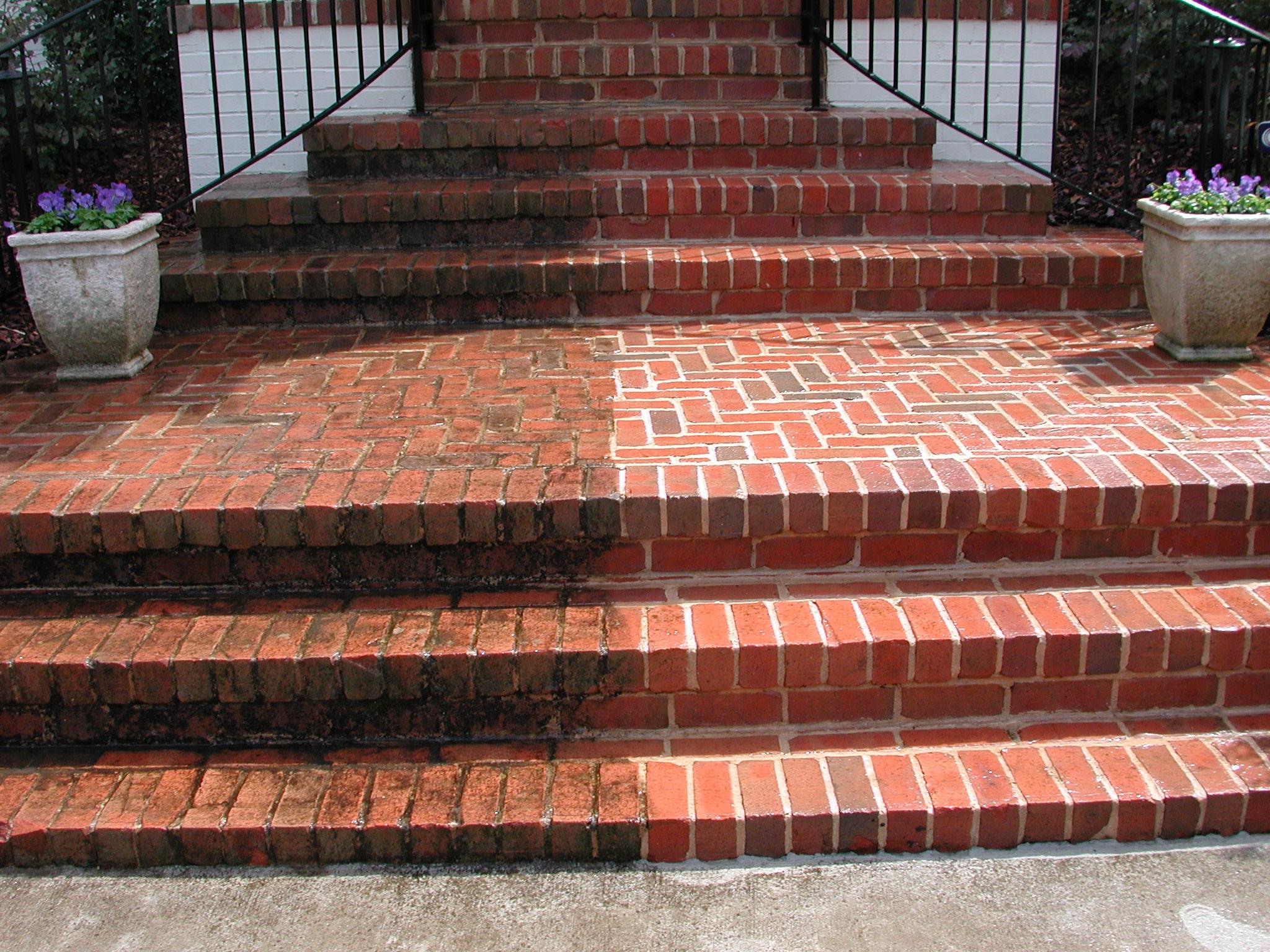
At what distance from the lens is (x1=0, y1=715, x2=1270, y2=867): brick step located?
8.79 ft

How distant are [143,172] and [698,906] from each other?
5.05 meters

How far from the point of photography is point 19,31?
6.14m

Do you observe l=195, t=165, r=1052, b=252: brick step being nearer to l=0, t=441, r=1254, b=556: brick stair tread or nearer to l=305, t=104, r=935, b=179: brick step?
l=305, t=104, r=935, b=179: brick step

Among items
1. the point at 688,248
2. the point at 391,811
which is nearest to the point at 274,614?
the point at 391,811

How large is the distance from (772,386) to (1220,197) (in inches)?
58.2

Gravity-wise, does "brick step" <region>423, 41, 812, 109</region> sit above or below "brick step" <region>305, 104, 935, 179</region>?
above

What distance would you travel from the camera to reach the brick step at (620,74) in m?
5.56

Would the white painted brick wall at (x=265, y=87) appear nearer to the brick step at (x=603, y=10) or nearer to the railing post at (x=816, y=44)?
the brick step at (x=603, y=10)

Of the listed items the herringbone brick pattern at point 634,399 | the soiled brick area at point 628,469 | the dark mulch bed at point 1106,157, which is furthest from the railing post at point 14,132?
the dark mulch bed at point 1106,157

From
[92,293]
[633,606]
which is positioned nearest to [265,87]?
[92,293]

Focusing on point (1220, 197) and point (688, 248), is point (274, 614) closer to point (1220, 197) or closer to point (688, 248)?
point (688, 248)

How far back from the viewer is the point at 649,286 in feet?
15.0

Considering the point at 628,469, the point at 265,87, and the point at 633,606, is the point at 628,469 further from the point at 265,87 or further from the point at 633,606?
the point at 265,87

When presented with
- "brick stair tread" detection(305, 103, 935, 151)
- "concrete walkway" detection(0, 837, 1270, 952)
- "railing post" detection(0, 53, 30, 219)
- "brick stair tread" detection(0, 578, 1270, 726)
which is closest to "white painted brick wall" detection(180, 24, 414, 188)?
"brick stair tread" detection(305, 103, 935, 151)
